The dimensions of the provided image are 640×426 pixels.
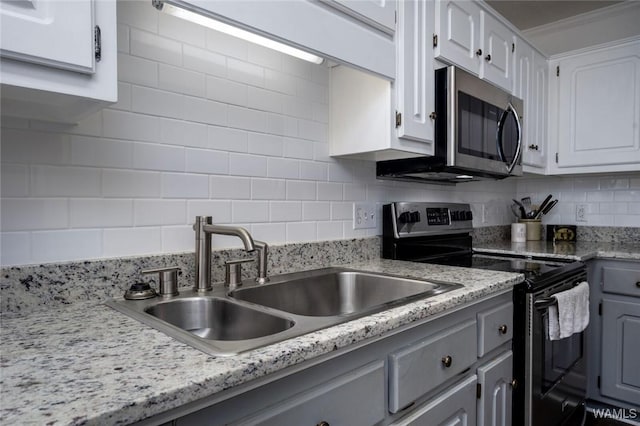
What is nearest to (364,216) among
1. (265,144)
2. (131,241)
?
(265,144)

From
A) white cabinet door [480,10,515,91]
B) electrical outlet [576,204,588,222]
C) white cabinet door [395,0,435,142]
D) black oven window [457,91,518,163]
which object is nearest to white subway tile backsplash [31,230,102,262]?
white cabinet door [395,0,435,142]

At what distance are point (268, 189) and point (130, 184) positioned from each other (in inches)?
19.7

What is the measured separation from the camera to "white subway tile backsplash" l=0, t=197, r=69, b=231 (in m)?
0.95

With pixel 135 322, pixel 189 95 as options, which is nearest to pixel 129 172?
pixel 189 95

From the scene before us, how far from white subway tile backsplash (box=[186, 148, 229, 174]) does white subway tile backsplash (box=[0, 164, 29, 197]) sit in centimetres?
43

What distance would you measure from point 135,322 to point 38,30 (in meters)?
Result: 0.60

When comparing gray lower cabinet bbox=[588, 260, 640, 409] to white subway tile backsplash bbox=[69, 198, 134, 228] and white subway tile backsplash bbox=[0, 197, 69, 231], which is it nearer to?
white subway tile backsplash bbox=[69, 198, 134, 228]

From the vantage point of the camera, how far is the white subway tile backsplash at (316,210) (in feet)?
5.36

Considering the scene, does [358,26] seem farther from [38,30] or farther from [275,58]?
[38,30]

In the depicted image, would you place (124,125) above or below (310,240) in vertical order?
above

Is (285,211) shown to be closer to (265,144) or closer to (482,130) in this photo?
(265,144)

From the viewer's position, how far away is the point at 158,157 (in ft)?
3.97

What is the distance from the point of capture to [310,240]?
165cm

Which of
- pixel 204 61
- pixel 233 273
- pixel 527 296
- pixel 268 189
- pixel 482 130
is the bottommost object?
pixel 527 296
